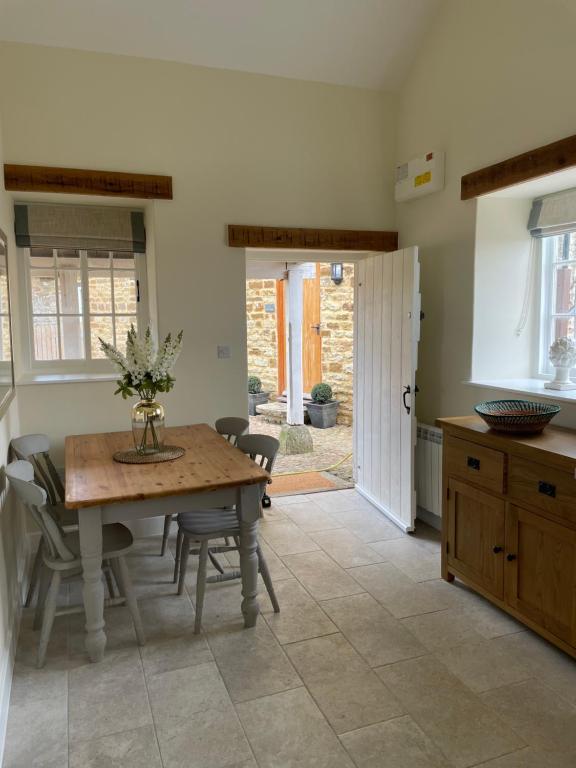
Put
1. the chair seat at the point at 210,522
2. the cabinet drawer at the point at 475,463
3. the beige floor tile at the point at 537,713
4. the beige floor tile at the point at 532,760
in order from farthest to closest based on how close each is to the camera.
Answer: the chair seat at the point at 210,522 → the cabinet drawer at the point at 475,463 → the beige floor tile at the point at 537,713 → the beige floor tile at the point at 532,760

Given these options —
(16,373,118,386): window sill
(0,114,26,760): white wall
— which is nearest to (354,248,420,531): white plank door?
(16,373,118,386): window sill

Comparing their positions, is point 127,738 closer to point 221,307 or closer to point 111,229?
point 221,307

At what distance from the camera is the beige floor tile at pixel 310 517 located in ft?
13.3

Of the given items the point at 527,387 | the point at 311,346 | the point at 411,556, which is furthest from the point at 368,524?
the point at 311,346

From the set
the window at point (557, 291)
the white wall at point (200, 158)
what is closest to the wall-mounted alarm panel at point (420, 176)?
the white wall at point (200, 158)

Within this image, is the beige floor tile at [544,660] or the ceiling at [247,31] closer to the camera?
the beige floor tile at [544,660]

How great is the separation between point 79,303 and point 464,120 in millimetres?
2890

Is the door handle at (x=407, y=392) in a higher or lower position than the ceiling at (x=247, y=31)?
lower

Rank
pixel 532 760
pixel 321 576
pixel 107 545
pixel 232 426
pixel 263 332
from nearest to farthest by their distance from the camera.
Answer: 1. pixel 532 760
2. pixel 107 545
3. pixel 321 576
4. pixel 232 426
5. pixel 263 332

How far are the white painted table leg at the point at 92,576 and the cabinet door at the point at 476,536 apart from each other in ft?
6.05

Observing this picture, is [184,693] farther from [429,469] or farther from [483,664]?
[429,469]

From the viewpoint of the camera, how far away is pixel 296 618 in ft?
9.38

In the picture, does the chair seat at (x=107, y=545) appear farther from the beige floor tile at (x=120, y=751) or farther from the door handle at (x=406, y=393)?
the door handle at (x=406, y=393)

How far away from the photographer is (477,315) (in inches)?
141
